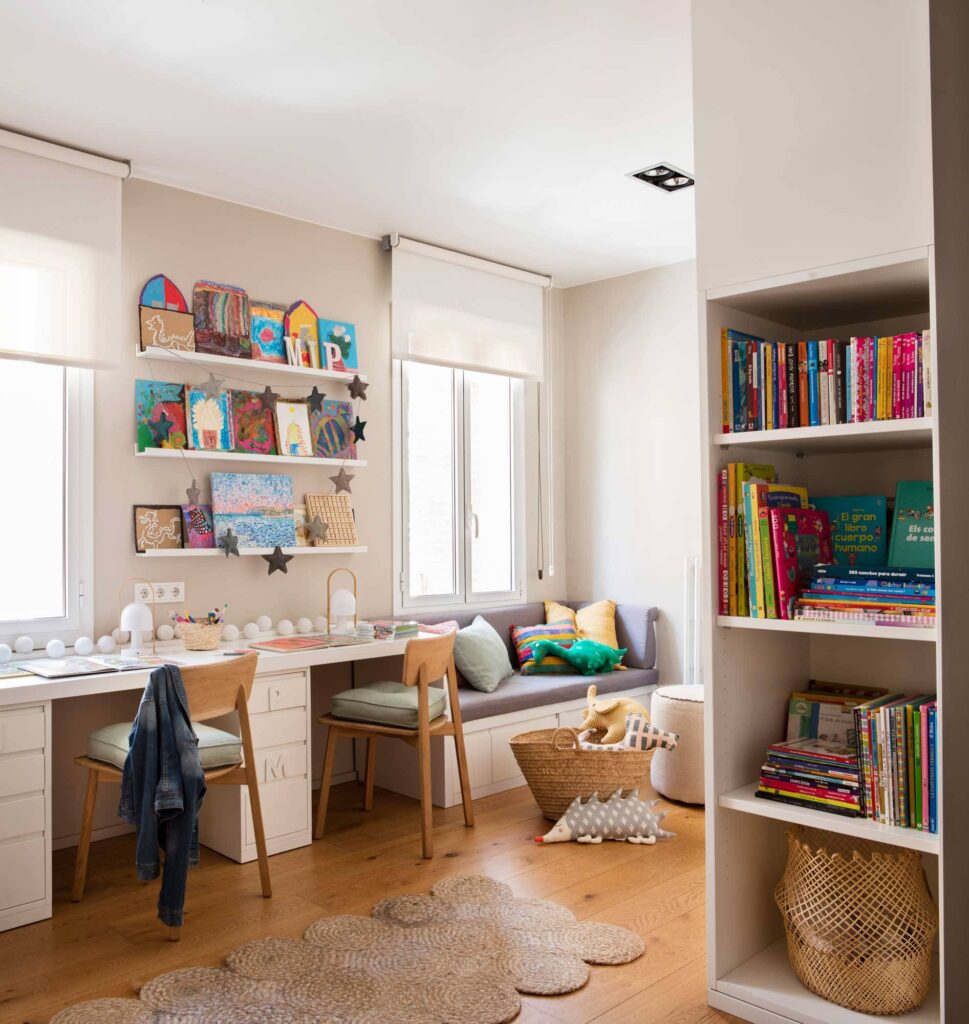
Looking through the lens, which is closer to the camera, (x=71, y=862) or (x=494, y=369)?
(x=71, y=862)

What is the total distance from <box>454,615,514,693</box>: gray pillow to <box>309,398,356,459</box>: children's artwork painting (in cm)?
101

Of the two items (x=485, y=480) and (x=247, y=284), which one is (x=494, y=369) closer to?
(x=485, y=480)

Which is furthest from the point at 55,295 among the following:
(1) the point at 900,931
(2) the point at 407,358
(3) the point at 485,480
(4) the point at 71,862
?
(1) the point at 900,931

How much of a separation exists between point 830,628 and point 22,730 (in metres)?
2.32

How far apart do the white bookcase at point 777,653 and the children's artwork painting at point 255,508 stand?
223cm

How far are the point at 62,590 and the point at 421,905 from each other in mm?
1791

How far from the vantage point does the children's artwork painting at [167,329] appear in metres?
3.66

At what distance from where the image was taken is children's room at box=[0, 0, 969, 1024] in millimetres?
2084

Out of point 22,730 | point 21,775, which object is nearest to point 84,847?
point 21,775

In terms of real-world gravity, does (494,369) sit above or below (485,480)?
above

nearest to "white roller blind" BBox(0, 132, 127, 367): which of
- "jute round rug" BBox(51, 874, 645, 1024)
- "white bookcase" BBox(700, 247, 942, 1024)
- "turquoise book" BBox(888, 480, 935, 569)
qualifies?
"jute round rug" BBox(51, 874, 645, 1024)

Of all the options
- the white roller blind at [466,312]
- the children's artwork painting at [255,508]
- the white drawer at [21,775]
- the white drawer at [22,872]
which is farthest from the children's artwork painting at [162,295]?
the white drawer at [22,872]

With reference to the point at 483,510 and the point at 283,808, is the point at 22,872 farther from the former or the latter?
the point at 483,510

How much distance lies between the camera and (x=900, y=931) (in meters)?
2.06
